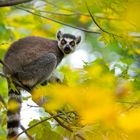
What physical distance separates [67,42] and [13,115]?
2.74 meters

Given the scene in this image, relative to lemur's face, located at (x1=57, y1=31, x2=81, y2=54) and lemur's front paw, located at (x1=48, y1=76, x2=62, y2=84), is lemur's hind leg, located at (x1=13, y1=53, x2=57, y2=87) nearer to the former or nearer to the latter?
lemur's front paw, located at (x1=48, y1=76, x2=62, y2=84)

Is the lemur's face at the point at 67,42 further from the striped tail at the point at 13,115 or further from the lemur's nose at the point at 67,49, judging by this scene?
the striped tail at the point at 13,115

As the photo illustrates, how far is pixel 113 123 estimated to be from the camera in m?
1.59

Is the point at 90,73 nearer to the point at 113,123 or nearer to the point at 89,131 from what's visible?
the point at 89,131

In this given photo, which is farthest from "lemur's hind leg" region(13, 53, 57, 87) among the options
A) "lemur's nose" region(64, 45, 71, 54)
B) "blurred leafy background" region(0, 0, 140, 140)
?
"lemur's nose" region(64, 45, 71, 54)

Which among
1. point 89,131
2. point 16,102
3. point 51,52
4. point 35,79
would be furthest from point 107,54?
point 89,131

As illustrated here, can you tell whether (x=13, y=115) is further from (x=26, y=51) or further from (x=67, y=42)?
(x=67, y=42)

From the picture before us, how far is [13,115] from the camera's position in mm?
4949

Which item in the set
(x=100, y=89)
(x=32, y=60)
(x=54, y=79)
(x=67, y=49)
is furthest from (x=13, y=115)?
(x=100, y=89)

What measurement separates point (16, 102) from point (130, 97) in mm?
2572

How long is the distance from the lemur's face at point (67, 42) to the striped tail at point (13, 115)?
2142mm

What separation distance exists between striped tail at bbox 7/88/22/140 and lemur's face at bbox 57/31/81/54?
214 cm

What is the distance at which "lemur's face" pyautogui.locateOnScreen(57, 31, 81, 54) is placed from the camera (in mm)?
7246

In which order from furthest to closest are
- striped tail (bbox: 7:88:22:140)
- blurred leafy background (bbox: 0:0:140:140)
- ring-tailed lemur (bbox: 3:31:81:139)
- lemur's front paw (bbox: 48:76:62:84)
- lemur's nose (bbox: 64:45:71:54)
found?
lemur's nose (bbox: 64:45:71:54) → ring-tailed lemur (bbox: 3:31:81:139) → lemur's front paw (bbox: 48:76:62:84) → striped tail (bbox: 7:88:22:140) → blurred leafy background (bbox: 0:0:140:140)
